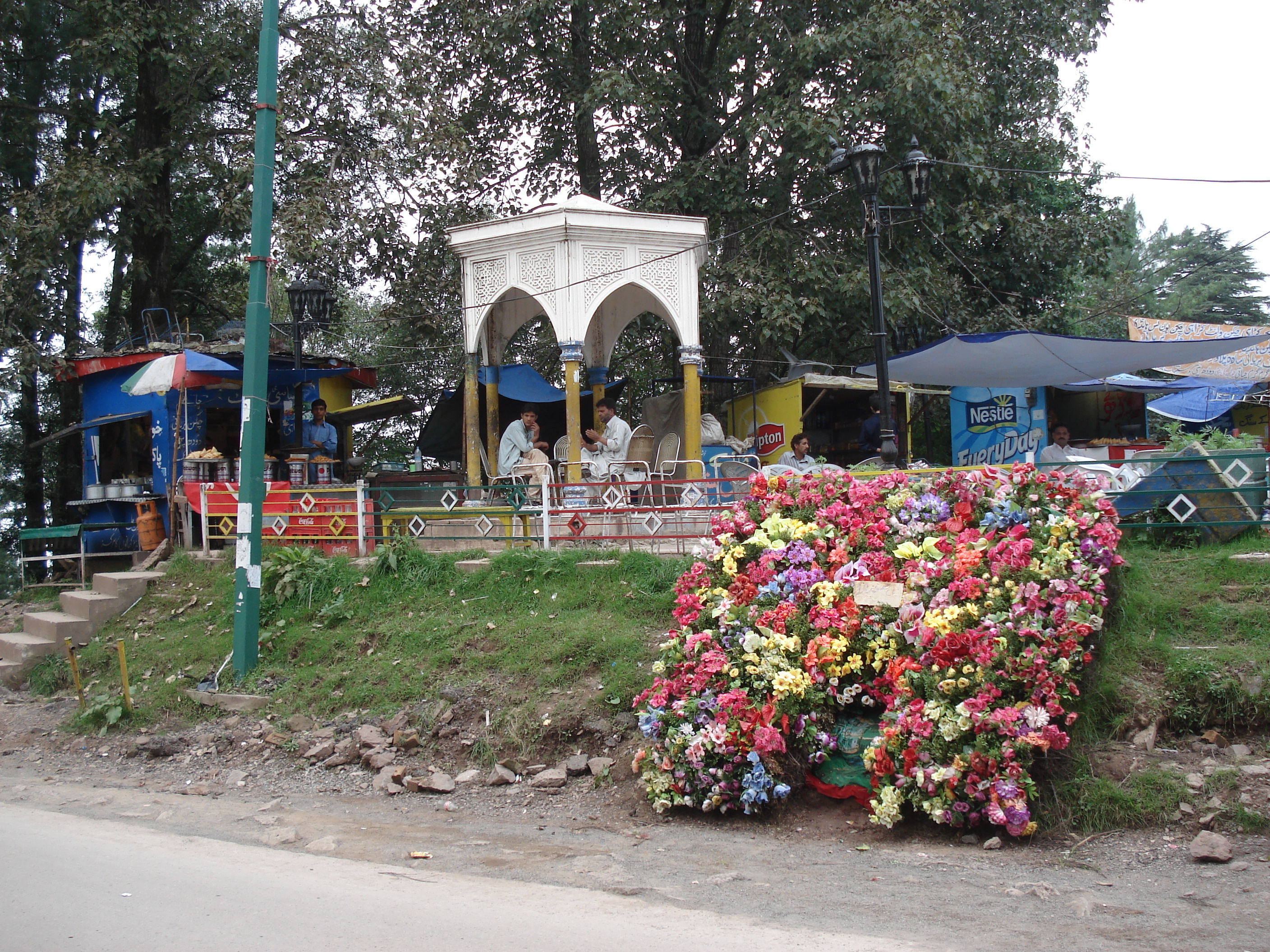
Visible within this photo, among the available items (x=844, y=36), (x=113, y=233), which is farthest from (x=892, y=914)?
(x=113, y=233)

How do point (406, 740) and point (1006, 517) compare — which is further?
point (406, 740)

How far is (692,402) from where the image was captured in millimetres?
11859

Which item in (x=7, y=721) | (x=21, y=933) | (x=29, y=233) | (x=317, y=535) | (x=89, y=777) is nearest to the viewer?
(x=21, y=933)

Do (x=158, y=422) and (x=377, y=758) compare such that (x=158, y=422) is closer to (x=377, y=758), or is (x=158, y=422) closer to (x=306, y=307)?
(x=306, y=307)

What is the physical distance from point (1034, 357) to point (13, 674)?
12524 millimetres

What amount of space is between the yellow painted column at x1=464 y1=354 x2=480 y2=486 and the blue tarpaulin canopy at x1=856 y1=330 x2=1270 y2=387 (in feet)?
17.4

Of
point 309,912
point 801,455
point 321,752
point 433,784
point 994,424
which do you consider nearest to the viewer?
point 309,912

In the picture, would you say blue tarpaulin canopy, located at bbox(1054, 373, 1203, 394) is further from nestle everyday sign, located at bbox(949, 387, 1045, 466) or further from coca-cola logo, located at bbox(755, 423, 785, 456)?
coca-cola logo, located at bbox(755, 423, 785, 456)

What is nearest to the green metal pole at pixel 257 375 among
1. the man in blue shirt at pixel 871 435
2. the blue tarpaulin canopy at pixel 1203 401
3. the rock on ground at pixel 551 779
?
the rock on ground at pixel 551 779

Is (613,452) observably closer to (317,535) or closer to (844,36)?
(317,535)

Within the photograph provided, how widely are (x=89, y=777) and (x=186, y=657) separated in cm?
188

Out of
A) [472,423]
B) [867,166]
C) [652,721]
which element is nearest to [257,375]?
[472,423]

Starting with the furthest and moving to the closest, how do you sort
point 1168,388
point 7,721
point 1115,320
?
1. point 1115,320
2. point 1168,388
3. point 7,721

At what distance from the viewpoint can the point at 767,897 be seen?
15.5 ft
